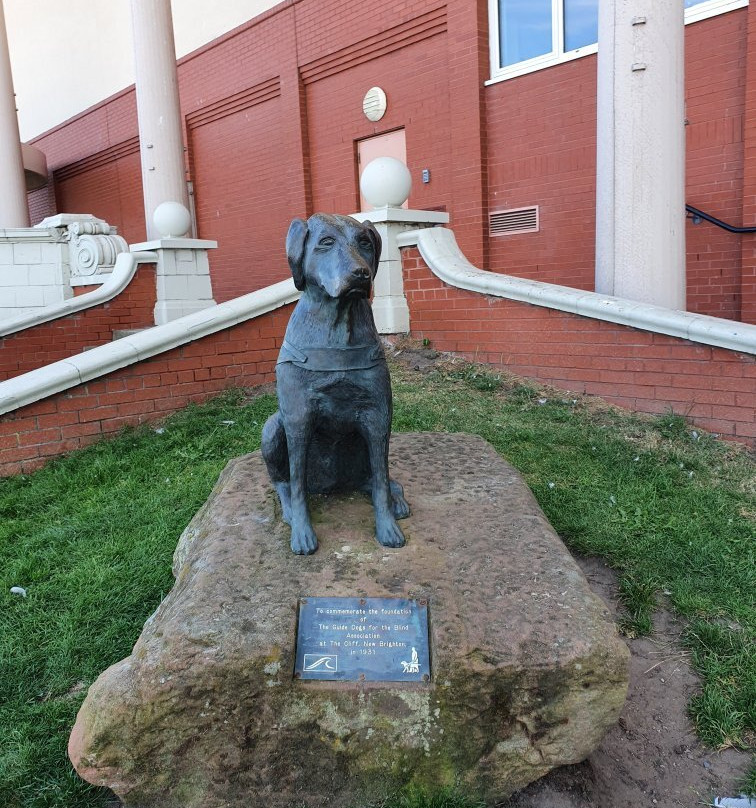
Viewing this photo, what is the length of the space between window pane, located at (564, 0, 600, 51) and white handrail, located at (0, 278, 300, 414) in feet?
16.4

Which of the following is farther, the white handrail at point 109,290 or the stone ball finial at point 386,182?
the white handrail at point 109,290

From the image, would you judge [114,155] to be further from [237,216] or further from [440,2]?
[440,2]

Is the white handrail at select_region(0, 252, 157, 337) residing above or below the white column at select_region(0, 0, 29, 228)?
below

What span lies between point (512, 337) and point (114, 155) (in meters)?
13.2

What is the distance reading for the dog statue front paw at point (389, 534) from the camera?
2750 millimetres

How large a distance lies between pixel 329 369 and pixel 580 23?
793 cm

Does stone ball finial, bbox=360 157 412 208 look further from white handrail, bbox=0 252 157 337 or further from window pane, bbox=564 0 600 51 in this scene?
white handrail, bbox=0 252 157 337

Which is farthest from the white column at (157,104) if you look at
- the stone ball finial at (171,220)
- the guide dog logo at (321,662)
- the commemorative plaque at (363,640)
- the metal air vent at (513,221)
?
the guide dog logo at (321,662)

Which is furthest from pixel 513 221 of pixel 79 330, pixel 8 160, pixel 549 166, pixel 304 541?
pixel 8 160

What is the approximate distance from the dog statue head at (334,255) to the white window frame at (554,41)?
6.72 metres

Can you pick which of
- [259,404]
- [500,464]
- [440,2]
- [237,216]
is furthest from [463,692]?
[237,216]

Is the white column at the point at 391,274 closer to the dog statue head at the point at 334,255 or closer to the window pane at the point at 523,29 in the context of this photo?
the window pane at the point at 523,29

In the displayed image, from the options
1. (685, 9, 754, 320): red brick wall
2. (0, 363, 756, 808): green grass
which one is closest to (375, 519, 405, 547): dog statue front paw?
(0, 363, 756, 808): green grass

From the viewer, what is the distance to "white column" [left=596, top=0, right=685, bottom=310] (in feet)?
18.2
